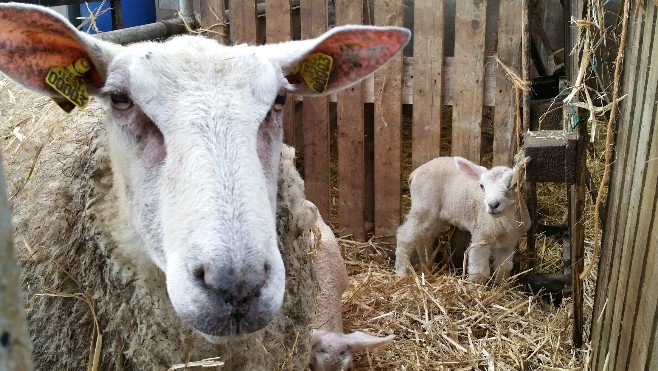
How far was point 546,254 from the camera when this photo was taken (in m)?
5.15

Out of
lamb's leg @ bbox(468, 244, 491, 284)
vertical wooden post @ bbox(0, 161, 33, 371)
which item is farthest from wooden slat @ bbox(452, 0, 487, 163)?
vertical wooden post @ bbox(0, 161, 33, 371)

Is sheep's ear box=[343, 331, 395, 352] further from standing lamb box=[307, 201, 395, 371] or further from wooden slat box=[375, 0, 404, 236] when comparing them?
wooden slat box=[375, 0, 404, 236]

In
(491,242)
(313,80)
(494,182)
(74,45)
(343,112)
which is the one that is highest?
(74,45)

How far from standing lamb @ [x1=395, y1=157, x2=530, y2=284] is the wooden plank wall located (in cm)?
156

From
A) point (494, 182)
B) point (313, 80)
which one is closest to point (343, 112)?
point (494, 182)

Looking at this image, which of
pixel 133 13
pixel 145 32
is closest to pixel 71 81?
pixel 145 32

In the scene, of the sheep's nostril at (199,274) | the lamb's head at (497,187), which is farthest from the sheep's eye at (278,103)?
the lamb's head at (497,187)

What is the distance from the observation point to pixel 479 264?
16.0 feet

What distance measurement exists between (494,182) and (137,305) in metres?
2.80

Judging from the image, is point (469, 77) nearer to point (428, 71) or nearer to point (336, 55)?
point (428, 71)

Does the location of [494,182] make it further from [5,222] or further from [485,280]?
[5,222]

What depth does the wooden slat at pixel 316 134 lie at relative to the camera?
16.4 ft

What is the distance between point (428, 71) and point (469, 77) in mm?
303

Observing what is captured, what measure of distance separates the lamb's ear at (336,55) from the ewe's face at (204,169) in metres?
0.15
